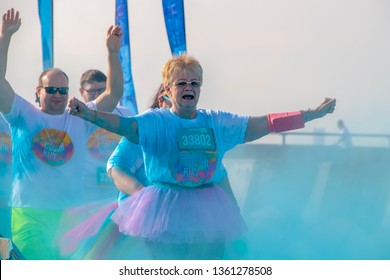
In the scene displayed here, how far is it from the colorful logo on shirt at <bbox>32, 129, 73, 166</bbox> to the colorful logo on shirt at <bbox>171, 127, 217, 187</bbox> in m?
1.44

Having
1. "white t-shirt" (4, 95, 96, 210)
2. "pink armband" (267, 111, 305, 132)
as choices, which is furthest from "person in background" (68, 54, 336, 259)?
"white t-shirt" (4, 95, 96, 210)

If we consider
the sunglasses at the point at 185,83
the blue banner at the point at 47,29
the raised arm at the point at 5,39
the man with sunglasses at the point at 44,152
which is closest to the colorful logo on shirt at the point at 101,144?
the man with sunglasses at the point at 44,152

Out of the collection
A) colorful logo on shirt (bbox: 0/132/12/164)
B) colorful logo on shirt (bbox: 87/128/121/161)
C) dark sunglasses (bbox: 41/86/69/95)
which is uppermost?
dark sunglasses (bbox: 41/86/69/95)

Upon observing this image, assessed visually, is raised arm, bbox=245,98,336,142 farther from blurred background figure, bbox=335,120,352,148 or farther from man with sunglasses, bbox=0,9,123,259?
blurred background figure, bbox=335,120,352,148

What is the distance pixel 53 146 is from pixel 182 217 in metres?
1.50

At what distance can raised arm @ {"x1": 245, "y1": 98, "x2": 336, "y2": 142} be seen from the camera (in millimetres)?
4934

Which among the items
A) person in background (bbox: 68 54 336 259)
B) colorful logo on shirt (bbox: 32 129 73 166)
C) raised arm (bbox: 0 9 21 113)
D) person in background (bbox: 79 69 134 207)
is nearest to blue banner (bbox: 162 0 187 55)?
person in background (bbox: 79 69 134 207)

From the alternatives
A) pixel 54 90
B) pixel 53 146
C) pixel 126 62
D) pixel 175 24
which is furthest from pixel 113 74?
pixel 126 62

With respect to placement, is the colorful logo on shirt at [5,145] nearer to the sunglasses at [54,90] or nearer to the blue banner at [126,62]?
the blue banner at [126,62]

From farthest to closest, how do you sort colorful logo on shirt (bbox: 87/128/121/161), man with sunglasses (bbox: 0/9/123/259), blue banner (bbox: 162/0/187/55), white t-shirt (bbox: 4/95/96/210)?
1. blue banner (bbox: 162/0/187/55)
2. colorful logo on shirt (bbox: 87/128/121/161)
3. white t-shirt (bbox: 4/95/96/210)
4. man with sunglasses (bbox: 0/9/123/259)

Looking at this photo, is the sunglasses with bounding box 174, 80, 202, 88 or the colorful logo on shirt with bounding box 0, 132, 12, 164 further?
the colorful logo on shirt with bounding box 0, 132, 12, 164

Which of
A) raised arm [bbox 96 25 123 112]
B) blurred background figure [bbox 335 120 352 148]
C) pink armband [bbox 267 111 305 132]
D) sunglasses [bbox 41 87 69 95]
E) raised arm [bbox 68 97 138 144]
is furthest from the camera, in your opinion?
blurred background figure [bbox 335 120 352 148]

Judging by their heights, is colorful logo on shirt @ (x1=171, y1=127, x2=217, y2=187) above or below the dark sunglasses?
below

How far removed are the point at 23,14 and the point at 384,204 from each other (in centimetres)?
330
